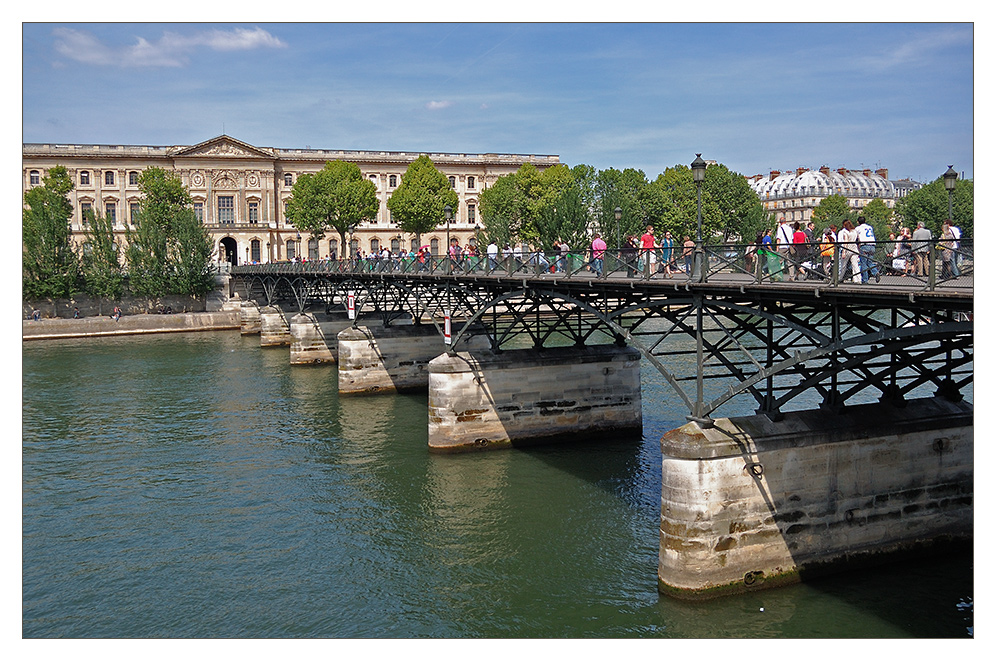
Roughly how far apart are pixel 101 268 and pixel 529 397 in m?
56.6

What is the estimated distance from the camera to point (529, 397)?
26.5m

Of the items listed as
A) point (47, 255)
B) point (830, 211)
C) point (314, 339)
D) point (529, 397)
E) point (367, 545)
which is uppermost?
point (830, 211)

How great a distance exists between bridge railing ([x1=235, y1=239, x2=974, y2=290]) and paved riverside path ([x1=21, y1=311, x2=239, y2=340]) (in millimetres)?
46564

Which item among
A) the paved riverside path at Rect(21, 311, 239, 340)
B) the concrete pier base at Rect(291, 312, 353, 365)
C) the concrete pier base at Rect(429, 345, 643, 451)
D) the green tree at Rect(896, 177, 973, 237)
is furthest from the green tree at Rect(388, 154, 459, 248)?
the concrete pier base at Rect(429, 345, 643, 451)

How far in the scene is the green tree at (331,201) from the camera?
85.2 meters

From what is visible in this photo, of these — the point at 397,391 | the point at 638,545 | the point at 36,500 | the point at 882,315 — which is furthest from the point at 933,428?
the point at 882,315

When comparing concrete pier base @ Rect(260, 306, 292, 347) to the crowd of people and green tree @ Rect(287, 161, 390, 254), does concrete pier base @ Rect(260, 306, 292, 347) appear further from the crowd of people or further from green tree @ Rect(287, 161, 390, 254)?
the crowd of people

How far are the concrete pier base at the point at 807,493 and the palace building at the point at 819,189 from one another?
144 meters

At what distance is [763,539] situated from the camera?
15680mm

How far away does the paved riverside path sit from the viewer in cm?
6412

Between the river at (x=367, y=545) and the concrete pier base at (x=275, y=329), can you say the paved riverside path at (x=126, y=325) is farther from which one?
the river at (x=367, y=545)

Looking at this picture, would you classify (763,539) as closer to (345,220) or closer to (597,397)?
(597,397)

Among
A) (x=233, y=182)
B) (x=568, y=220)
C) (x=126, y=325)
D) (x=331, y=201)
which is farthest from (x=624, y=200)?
(x=233, y=182)

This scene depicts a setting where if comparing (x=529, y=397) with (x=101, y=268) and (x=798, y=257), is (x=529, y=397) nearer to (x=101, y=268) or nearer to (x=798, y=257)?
(x=798, y=257)
